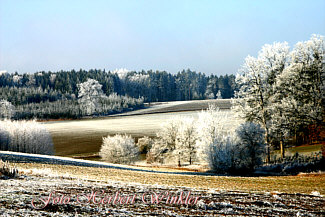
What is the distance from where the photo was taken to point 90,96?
13312 centimetres

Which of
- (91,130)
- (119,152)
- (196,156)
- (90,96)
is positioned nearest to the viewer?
(196,156)

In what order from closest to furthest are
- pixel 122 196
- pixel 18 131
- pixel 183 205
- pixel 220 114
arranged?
pixel 183 205 → pixel 122 196 → pixel 220 114 → pixel 18 131

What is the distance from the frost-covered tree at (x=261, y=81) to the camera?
40.3m

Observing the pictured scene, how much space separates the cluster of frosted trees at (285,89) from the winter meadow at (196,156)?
141 millimetres

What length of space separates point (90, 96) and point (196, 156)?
8924 cm

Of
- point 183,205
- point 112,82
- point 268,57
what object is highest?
point 112,82

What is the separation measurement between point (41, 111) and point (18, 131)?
4477 cm

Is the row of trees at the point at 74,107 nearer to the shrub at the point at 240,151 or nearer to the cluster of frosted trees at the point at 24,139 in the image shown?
the cluster of frosted trees at the point at 24,139

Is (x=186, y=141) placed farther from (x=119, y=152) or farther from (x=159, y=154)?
(x=119, y=152)

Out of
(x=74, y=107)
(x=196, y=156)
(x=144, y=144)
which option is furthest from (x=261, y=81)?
(x=74, y=107)

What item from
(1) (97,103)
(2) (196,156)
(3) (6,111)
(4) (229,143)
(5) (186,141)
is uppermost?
(1) (97,103)

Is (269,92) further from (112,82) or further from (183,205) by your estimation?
(112,82)

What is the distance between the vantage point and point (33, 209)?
8.07 meters

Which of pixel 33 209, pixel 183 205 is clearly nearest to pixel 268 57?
pixel 183 205
